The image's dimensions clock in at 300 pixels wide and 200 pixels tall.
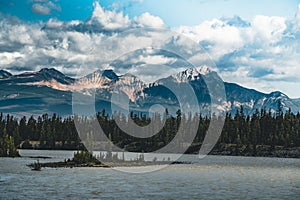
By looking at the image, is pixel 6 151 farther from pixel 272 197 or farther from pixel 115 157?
pixel 272 197

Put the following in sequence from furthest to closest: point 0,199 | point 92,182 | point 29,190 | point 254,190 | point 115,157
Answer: point 115,157 < point 92,182 < point 254,190 < point 29,190 < point 0,199

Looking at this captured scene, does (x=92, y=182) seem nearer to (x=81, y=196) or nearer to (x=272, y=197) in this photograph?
(x=81, y=196)

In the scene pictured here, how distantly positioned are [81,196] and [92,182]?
16261 millimetres

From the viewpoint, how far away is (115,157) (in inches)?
4786

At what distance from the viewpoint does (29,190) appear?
64938 millimetres

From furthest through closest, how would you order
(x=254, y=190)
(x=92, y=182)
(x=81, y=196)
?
(x=92, y=182)
(x=254, y=190)
(x=81, y=196)

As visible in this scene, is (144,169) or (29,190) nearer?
(29,190)

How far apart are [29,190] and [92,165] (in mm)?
45385

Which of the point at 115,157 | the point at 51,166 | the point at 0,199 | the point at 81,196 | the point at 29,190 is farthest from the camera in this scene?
the point at 115,157

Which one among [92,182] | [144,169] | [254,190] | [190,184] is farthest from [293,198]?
[144,169]

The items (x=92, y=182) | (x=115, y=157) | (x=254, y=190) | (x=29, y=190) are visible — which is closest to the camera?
(x=29, y=190)

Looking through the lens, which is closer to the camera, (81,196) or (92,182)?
(81,196)

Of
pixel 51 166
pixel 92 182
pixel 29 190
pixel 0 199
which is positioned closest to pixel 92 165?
pixel 51 166

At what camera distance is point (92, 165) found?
110 metres
